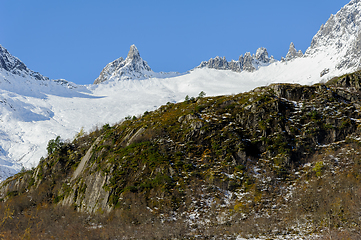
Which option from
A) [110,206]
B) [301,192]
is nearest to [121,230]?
[110,206]

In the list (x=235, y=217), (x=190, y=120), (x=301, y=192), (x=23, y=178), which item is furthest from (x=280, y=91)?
(x=23, y=178)

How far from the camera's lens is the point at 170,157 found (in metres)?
36.0

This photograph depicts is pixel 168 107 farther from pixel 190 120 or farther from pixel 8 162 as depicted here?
pixel 8 162

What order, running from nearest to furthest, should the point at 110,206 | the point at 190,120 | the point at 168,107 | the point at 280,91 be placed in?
the point at 110,206 < the point at 190,120 < the point at 280,91 < the point at 168,107

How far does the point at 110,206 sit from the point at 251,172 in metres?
18.4

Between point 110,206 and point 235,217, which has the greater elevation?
point 235,217

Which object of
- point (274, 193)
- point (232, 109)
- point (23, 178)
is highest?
point (232, 109)

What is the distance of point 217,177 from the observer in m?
31.5

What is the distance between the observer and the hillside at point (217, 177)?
79.6 ft

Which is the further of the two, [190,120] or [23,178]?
[23,178]

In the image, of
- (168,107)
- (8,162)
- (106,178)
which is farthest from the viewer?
(8,162)

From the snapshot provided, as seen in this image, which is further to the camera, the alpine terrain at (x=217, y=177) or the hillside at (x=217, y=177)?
the hillside at (x=217, y=177)

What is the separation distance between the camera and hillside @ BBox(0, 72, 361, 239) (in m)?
24.2

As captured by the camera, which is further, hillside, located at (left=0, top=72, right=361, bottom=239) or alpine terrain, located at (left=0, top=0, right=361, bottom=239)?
hillside, located at (left=0, top=72, right=361, bottom=239)
